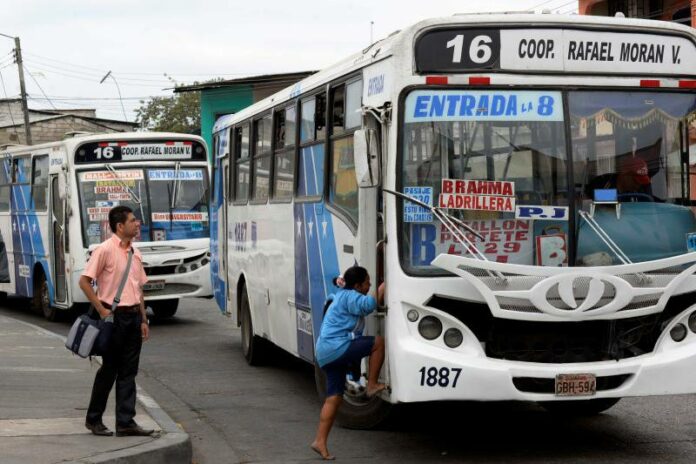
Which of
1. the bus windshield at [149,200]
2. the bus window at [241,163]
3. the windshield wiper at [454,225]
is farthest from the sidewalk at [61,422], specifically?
the bus windshield at [149,200]

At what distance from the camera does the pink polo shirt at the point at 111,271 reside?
8.84 m

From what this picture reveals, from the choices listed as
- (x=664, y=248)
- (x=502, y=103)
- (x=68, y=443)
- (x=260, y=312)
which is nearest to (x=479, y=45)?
(x=502, y=103)

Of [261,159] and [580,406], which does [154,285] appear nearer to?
[261,159]

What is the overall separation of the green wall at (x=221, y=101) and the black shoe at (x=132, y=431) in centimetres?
3946

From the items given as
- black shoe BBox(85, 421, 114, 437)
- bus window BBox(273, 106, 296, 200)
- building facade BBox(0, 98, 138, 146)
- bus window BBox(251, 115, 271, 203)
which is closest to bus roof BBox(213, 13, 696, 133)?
bus window BBox(273, 106, 296, 200)

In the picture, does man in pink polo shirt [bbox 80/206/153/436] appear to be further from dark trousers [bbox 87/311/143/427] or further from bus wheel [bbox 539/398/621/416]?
bus wheel [bbox 539/398/621/416]

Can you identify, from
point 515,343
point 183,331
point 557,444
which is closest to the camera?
point 515,343

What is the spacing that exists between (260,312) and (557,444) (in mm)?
4820

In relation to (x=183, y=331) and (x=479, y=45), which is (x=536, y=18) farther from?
(x=183, y=331)

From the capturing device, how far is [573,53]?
8578 mm

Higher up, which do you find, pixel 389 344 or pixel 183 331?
pixel 389 344

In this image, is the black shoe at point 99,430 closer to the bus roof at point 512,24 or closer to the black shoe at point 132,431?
the black shoe at point 132,431

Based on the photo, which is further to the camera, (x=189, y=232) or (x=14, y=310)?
(x=14, y=310)

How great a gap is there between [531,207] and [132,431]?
11.0ft
